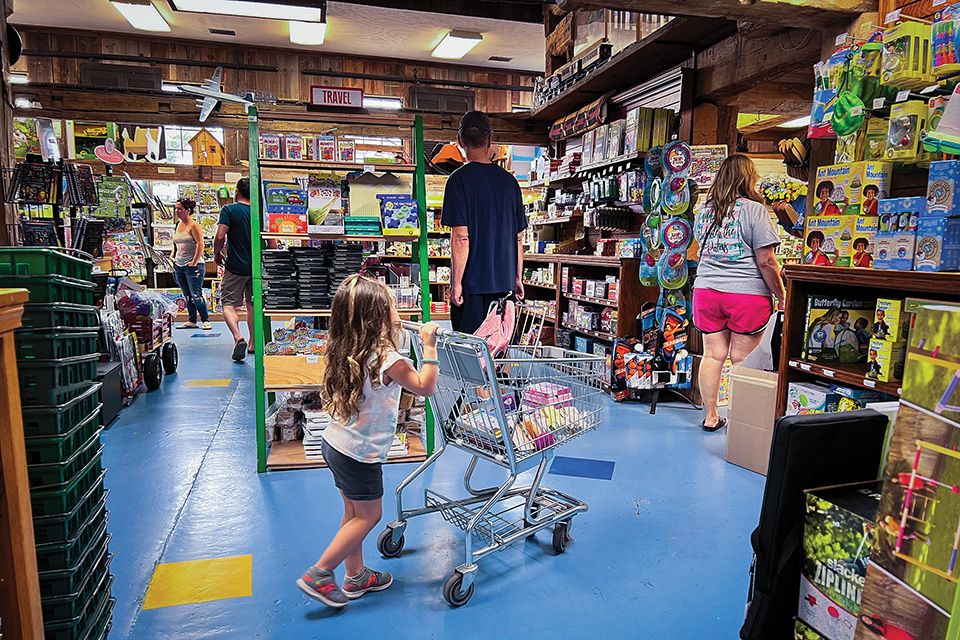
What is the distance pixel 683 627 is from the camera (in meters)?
2.18

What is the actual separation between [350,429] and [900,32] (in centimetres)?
272

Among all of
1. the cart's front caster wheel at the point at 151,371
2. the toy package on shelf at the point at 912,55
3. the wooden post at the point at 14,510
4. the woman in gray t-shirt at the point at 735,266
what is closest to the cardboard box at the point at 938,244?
the toy package on shelf at the point at 912,55

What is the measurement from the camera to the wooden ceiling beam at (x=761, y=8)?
3.18m

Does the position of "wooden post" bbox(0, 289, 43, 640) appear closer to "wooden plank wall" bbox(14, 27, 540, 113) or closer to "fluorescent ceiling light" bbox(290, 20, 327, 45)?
"fluorescent ceiling light" bbox(290, 20, 327, 45)

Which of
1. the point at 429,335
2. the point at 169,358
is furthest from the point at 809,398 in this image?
the point at 169,358

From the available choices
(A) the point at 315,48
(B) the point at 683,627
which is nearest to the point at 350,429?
(B) the point at 683,627

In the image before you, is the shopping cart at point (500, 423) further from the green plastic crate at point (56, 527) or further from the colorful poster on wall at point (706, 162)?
the colorful poster on wall at point (706, 162)

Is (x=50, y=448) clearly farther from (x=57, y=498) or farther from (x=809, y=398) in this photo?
(x=809, y=398)

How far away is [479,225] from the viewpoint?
3.63 meters

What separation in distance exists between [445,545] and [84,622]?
1455mm

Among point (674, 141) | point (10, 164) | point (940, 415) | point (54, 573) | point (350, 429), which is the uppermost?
point (674, 141)

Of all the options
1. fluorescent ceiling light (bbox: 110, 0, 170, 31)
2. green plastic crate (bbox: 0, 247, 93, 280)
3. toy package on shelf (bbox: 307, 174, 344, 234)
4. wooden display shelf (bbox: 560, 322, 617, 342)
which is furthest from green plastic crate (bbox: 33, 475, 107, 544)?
fluorescent ceiling light (bbox: 110, 0, 170, 31)

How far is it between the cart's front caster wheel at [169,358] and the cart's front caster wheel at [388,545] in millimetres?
4668

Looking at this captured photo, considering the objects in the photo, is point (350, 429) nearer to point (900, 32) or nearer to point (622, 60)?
point (900, 32)
